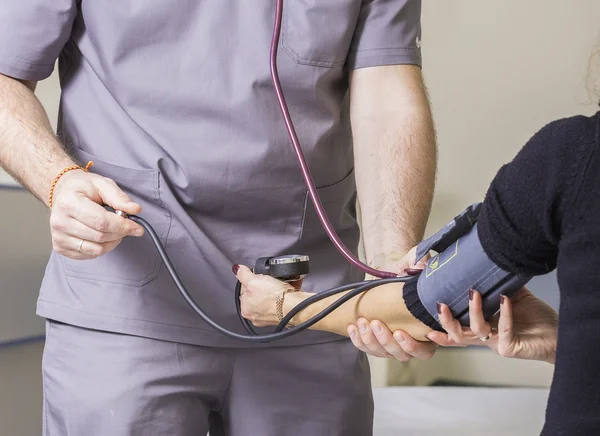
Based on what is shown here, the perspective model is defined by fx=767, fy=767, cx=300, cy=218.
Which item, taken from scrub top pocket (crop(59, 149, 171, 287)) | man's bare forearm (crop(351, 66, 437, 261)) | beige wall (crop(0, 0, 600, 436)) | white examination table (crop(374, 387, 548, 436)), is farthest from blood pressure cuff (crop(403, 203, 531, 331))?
beige wall (crop(0, 0, 600, 436))

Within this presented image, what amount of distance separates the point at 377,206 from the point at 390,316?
312mm

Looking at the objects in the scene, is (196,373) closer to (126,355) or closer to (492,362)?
(126,355)

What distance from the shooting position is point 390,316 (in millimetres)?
948

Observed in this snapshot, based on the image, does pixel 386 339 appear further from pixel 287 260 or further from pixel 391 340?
pixel 287 260

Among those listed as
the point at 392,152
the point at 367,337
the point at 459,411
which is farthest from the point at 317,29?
the point at 459,411

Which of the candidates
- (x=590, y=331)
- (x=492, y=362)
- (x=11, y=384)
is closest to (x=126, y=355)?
(x=590, y=331)

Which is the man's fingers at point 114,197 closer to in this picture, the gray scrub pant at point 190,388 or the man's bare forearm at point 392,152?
the gray scrub pant at point 190,388

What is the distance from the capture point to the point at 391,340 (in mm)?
951

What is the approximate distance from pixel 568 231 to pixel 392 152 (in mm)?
579

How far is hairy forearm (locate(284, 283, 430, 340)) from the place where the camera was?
3.06 feet

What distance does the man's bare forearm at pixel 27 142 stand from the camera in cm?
106

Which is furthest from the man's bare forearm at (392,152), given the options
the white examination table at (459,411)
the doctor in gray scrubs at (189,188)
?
the white examination table at (459,411)

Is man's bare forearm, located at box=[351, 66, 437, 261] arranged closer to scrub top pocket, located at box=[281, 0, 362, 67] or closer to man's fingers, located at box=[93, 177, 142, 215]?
scrub top pocket, located at box=[281, 0, 362, 67]

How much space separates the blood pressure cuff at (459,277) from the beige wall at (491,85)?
200cm
